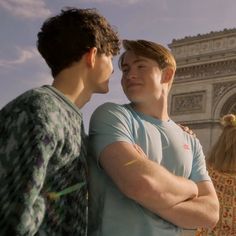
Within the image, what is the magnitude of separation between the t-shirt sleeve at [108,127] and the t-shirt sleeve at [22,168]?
0.29 meters

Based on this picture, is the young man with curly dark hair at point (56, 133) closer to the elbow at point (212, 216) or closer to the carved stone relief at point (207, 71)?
the elbow at point (212, 216)

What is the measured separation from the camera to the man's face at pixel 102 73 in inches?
62.2

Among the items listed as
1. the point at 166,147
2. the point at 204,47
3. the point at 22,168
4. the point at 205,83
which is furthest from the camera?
the point at 204,47

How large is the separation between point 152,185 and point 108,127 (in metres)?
0.26

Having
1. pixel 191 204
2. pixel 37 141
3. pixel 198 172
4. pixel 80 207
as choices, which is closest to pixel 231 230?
pixel 198 172

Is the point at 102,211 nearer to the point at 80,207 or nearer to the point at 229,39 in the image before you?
the point at 80,207

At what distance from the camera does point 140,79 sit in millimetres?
1721

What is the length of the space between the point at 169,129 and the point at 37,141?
666 millimetres

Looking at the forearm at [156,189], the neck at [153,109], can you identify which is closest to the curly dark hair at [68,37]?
the neck at [153,109]

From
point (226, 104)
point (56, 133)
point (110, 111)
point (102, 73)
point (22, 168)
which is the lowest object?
point (22, 168)

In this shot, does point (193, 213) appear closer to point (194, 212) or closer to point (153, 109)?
point (194, 212)

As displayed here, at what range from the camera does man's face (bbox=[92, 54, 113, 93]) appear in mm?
1580

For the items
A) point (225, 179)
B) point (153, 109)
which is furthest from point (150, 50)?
point (225, 179)

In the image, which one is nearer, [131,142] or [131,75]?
[131,142]
